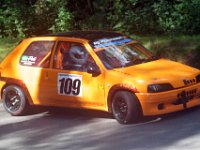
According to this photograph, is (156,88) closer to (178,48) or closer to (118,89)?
(118,89)

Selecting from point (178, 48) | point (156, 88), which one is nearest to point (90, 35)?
point (156, 88)

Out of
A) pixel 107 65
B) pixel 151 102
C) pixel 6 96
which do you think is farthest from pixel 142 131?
pixel 6 96

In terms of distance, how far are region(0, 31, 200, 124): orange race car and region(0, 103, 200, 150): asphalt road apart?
27 cm

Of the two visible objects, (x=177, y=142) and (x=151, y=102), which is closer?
(x=177, y=142)

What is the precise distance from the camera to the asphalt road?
856cm

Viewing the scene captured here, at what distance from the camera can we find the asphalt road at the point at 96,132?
856cm

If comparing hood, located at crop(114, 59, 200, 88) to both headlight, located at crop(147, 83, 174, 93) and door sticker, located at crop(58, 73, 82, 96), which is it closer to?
headlight, located at crop(147, 83, 174, 93)

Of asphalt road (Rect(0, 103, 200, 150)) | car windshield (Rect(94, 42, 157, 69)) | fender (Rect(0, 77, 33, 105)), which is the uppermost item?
car windshield (Rect(94, 42, 157, 69))

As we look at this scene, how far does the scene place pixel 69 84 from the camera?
34.2 ft

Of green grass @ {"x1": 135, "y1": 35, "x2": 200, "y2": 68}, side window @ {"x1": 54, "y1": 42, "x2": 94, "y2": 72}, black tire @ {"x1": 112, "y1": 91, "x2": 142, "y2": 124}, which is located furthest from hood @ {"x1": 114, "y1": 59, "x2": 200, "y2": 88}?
green grass @ {"x1": 135, "y1": 35, "x2": 200, "y2": 68}

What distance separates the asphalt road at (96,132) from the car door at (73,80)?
0.37 metres

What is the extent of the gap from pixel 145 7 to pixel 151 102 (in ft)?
31.0

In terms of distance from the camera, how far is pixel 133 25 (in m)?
18.2

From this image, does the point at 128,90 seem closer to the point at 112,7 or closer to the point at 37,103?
the point at 37,103
